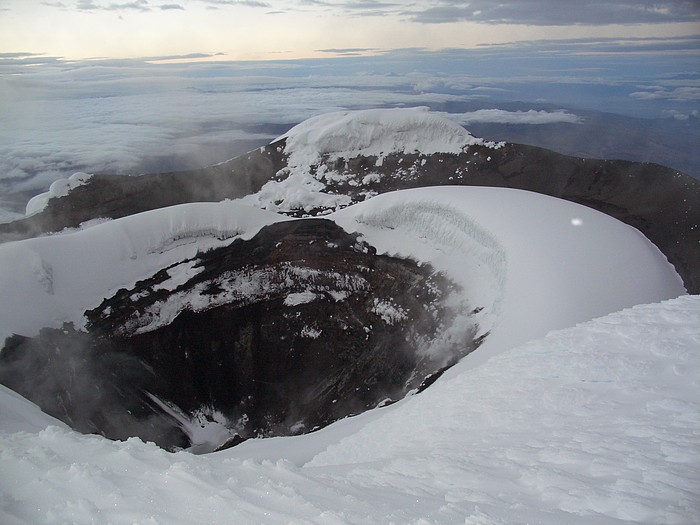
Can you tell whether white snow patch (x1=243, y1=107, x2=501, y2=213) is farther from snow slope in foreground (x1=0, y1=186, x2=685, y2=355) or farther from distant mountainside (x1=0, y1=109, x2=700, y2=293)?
snow slope in foreground (x1=0, y1=186, x2=685, y2=355)

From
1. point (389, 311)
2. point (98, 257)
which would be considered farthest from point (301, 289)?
point (98, 257)

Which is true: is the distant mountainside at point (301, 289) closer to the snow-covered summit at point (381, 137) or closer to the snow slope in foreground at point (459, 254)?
the snow slope in foreground at point (459, 254)

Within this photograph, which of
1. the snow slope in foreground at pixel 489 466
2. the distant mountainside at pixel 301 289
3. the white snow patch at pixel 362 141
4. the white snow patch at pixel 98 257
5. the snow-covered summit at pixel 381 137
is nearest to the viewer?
the snow slope in foreground at pixel 489 466

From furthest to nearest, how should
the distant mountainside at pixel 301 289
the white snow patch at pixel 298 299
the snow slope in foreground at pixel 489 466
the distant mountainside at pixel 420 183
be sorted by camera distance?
the distant mountainside at pixel 420 183
the white snow patch at pixel 298 299
the distant mountainside at pixel 301 289
the snow slope in foreground at pixel 489 466

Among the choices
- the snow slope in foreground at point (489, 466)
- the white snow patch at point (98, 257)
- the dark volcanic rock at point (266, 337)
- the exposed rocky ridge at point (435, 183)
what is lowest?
the dark volcanic rock at point (266, 337)

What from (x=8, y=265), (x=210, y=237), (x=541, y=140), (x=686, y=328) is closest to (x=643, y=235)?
(x=686, y=328)

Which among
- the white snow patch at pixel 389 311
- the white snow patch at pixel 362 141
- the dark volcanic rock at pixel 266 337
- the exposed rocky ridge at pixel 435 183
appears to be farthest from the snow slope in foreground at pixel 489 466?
the white snow patch at pixel 362 141

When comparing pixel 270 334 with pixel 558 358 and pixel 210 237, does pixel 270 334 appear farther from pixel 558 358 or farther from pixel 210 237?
pixel 558 358
